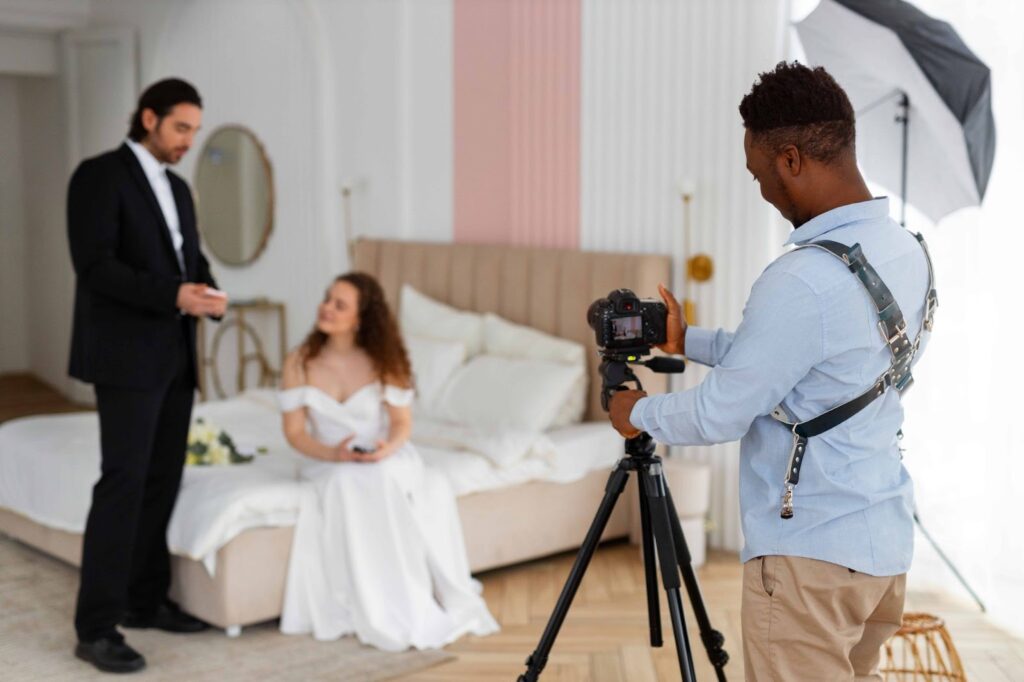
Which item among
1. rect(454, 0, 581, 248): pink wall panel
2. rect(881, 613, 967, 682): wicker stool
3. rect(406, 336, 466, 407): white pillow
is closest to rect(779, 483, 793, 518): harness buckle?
rect(881, 613, 967, 682): wicker stool

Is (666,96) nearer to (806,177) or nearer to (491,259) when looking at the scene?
(491,259)

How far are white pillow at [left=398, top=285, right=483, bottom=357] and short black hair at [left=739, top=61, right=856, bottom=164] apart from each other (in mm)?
3377

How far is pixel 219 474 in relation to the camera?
3979mm

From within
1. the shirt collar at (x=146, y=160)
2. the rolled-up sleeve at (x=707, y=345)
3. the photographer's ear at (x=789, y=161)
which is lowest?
the rolled-up sleeve at (x=707, y=345)

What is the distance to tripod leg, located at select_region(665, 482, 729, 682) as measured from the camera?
2.57 m

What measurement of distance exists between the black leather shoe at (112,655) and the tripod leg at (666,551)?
167 cm

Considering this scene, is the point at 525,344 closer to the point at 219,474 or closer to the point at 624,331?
the point at 219,474

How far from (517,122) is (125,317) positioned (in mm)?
2415

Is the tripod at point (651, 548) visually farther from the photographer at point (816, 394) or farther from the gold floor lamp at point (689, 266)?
the gold floor lamp at point (689, 266)

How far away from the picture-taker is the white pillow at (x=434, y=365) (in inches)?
202

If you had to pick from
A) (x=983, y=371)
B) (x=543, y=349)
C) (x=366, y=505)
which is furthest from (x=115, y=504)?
(x=983, y=371)

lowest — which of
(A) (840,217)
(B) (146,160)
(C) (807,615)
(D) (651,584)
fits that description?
(D) (651,584)

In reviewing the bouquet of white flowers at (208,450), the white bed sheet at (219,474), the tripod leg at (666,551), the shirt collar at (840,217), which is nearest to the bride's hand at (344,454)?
the white bed sheet at (219,474)

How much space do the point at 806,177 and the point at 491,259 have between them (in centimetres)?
345
